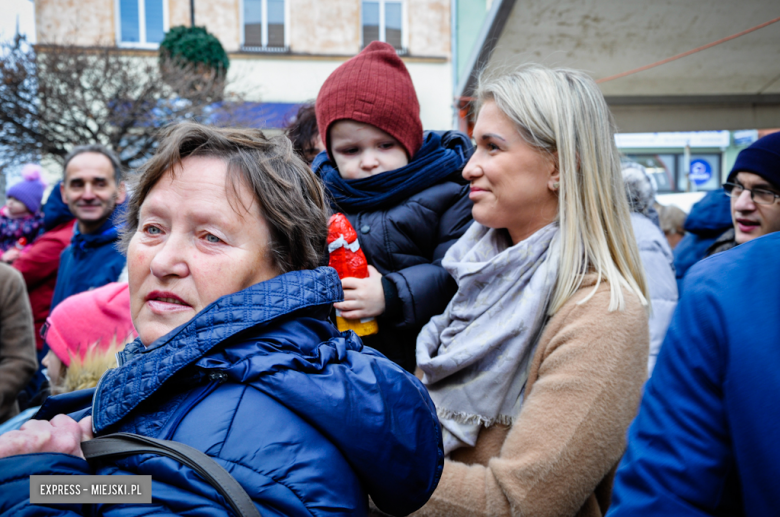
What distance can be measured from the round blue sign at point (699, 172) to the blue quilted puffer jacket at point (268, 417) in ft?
68.4

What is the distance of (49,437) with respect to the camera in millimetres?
929

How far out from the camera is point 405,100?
192cm

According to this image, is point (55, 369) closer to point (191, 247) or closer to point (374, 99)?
point (191, 247)

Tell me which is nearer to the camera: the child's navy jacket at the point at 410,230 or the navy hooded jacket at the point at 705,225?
the child's navy jacket at the point at 410,230

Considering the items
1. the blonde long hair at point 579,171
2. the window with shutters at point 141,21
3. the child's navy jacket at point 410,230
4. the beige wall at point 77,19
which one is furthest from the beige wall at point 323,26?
the blonde long hair at point 579,171

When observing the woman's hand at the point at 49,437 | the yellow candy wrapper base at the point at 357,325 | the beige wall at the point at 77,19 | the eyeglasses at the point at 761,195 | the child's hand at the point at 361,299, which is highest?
the beige wall at the point at 77,19

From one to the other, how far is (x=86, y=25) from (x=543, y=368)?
1448cm

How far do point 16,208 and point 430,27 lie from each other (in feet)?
35.0

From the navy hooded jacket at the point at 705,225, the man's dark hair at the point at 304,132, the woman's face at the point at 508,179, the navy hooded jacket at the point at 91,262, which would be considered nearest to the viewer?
the woman's face at the point at 508,179

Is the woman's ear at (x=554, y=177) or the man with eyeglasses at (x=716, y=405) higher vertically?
the woman's ear at (x=554, y=177)

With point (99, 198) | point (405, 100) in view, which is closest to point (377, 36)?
point (99, 198)

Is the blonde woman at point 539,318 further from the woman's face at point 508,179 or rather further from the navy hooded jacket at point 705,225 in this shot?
the navy hooded jacket at point 705,225

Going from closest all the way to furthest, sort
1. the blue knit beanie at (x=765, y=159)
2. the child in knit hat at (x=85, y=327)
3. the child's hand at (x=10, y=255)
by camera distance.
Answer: the child in knit hat at (x=85, y=327), the blue knit beanie at (x=765, y=159), the child's hand at (x=10, y=255)

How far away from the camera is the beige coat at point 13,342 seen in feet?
9.31
